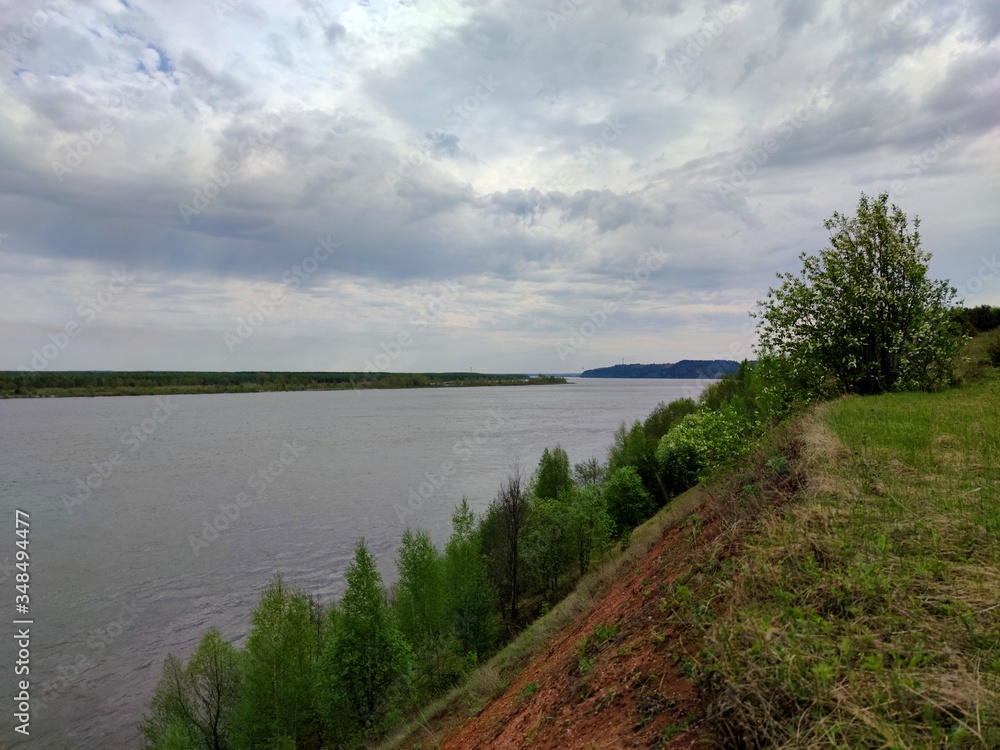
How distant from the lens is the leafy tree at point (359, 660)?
2589cm

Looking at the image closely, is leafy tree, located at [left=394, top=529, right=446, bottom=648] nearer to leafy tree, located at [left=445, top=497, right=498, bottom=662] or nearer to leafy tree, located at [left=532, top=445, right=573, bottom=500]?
leafy tree, located at [left=445, top=497, right=498, bottom=662]

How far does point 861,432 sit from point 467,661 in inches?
1012

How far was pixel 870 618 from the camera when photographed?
15.9 ft

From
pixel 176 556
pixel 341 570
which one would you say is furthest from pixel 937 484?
pixel 176 556

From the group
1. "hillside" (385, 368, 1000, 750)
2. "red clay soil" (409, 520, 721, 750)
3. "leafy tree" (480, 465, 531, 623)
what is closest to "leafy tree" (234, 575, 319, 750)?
"leafy tree" (480, 465, 531, 623)

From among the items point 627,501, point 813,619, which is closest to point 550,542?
point 627,501

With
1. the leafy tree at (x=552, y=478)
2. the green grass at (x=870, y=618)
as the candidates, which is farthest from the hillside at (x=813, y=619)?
the leafy tree at (x=552, y=478)

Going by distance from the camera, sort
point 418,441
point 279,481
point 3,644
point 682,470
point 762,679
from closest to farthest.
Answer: point 762,679 → point 3,644 → point 682,470 → point 279,481 → point 418,441

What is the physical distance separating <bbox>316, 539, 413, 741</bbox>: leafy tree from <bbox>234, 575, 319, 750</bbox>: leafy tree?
3.56ft

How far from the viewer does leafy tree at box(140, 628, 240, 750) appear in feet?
75.4

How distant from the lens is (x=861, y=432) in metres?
10.1

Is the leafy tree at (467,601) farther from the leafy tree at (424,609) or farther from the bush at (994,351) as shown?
the bush at (994,351)

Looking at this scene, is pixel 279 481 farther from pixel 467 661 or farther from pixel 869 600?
pixel 869 600

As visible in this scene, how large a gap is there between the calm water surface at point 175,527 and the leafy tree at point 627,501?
1232 cm
